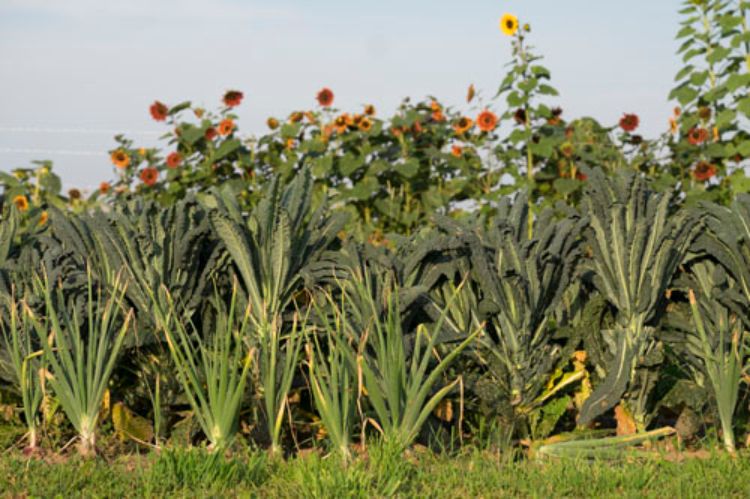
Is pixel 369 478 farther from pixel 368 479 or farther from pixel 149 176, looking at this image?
pixel 149 176

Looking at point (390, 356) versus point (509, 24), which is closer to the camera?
point (390, 356)

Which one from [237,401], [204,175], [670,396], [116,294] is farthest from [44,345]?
[204,175]

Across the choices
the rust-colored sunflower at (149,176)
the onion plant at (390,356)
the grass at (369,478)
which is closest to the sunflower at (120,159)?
the rust-colored sunflower at (149,176)

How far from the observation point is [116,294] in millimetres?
4340

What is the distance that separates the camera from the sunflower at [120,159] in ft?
33.7

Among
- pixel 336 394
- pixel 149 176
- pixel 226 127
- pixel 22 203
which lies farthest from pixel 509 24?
pixel 336 394

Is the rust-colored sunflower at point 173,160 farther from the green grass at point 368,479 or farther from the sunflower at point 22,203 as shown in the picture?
the green grass at point 368,479

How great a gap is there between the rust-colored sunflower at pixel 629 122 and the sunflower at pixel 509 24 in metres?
1.52

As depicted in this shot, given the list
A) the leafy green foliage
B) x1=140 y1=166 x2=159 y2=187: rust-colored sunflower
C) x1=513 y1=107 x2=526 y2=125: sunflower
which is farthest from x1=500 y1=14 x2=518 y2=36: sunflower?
the leafy green foliage

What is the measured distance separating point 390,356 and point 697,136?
6.19 m

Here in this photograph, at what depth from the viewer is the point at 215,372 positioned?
3846 mm

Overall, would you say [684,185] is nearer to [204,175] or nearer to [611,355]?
[204,175]

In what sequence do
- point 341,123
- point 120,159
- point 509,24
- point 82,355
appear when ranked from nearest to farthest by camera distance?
point 82,355 < point 509,24 < point 341,123 < point 120,159

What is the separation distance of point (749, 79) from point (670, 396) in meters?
5.21
